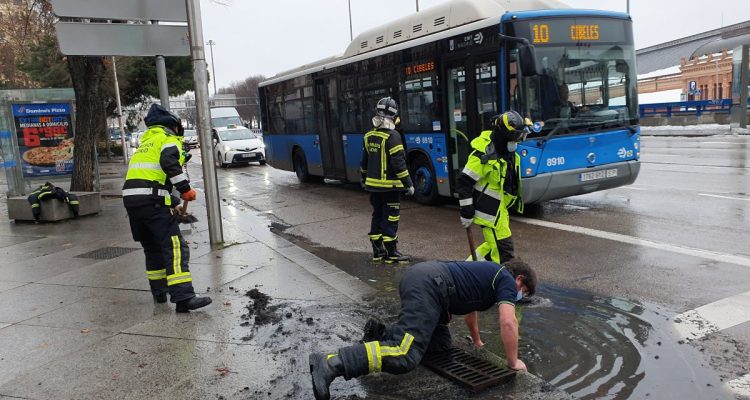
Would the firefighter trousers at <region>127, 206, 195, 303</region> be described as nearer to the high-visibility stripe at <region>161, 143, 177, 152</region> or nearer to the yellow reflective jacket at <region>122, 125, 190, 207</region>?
the yellow reflective jacket at <region>122, 125, 190, 207</region>

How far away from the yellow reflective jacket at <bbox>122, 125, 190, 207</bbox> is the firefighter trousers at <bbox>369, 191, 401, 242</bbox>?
2.66 metres

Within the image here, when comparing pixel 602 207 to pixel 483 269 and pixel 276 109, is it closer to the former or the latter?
pixel 483 269

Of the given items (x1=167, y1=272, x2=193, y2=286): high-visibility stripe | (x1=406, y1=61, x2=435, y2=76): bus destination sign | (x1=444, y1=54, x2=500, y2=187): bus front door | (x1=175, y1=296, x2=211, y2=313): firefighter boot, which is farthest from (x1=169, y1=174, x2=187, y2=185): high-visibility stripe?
(x1=406, y1=61, x2=435, y2=76): bus destination sign

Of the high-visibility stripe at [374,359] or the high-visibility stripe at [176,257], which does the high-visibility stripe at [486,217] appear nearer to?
the high-visibility stripe at [374,359]

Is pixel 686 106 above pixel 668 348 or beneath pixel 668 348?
above

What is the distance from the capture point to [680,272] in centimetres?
596

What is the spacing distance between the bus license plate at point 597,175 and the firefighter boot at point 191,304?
20.0 feet

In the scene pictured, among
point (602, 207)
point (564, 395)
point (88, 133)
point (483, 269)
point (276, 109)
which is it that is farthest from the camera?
point (276, 109)

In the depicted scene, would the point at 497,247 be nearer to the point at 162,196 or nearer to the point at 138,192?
the point at 162,196

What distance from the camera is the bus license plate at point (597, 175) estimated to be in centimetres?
888

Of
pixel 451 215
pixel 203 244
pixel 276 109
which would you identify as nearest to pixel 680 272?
pixel 451 215

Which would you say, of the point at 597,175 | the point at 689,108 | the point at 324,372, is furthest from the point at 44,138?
the point at 689,108

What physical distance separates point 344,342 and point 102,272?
3.78m

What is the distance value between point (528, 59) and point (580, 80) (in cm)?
122
